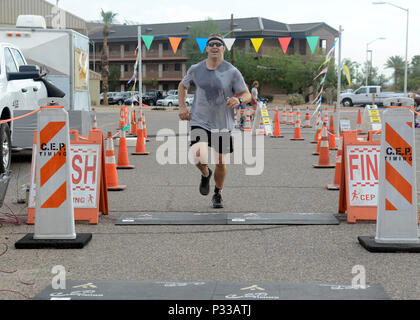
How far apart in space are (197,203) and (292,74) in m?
70.9

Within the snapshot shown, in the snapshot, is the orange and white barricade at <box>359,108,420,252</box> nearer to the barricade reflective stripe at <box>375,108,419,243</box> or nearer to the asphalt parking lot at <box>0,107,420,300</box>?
the barricade reflective stripe at <box>375,108,419,243</box>

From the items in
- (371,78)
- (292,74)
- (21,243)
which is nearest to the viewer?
(21,243)

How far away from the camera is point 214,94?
7527mm

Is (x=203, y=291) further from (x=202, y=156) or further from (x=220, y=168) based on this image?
(x=220, y=168)

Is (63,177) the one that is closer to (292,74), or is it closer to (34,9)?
(34,9)

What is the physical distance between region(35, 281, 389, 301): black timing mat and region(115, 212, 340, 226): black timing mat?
230 cm

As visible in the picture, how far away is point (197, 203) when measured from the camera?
8.27 m

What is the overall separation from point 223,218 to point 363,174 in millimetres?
1681

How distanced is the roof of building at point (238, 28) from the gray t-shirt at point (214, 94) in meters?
75.5

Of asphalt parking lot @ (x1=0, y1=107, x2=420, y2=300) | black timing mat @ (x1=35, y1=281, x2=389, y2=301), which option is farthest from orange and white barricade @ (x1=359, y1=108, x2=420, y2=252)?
black timing mat @ (x1=35, y1=281, x2=389, y2=301)

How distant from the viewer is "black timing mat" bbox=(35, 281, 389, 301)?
14.0 ft

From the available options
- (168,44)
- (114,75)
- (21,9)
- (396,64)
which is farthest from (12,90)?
(396,64)
